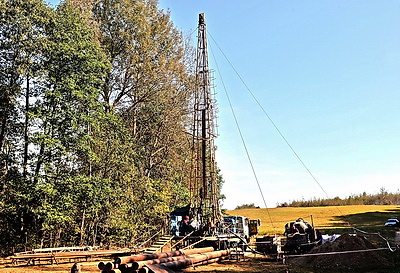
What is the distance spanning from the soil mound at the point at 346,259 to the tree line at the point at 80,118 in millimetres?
12236

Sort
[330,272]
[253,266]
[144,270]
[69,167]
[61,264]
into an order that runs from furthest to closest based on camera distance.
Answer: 1. [69,167]
2. [61,264]
3. [253,266]
4. [330,272]
5. [144,270]

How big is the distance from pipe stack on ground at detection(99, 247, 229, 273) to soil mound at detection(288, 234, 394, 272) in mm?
3939

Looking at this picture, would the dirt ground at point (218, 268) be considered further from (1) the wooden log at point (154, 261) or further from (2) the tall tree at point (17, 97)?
(2) the tall tree at point (17, 97)

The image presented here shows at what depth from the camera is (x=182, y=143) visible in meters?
34.8

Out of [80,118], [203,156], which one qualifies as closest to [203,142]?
[203,156]

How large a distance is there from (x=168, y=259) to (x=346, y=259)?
8003 mm

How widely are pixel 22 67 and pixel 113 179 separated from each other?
9.17 m

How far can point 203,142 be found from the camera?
25.1 meters

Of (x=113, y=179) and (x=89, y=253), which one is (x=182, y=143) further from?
(x=89, y=253)

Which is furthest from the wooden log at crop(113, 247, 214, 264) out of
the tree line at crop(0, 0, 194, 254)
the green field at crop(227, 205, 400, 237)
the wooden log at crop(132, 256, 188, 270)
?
the green field at crop(227, 205, 400, 237)

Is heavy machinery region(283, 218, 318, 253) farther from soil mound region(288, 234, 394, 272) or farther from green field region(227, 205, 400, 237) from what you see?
green field region(227, 205, 400, 237)

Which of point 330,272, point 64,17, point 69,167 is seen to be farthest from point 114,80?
point 330,272

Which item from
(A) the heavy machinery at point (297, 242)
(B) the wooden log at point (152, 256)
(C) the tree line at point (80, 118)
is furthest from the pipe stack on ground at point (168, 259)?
(C) the tree line at point (80, 118)

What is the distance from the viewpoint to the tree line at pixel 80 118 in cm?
2117
